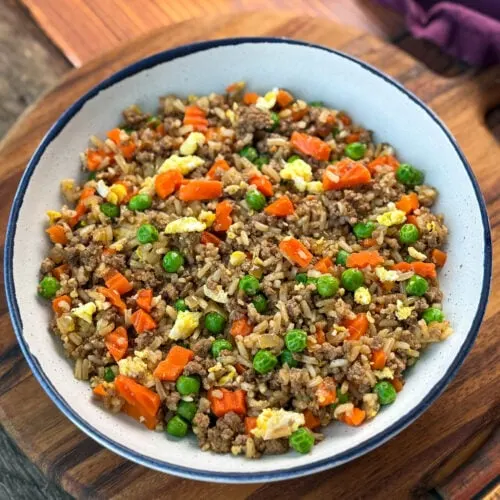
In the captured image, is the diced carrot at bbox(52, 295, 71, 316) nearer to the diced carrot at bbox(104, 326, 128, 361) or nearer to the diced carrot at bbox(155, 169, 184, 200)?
the diced carrot at bbox(104, 326, 128, 361)

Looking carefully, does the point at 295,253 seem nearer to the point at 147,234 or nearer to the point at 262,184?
the point at 262,184

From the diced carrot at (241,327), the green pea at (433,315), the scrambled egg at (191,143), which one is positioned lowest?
the green pea at (433,315)

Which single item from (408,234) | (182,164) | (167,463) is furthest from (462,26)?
(167,463)

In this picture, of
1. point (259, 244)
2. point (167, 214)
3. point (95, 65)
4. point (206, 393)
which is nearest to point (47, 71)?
point (95, 65)

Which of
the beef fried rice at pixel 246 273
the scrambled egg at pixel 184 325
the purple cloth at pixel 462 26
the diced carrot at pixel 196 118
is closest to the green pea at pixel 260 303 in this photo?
the beef fried rice at pixel 246 273

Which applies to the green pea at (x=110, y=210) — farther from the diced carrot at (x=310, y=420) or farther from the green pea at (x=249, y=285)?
the diced carrot at (x=310, y=420)

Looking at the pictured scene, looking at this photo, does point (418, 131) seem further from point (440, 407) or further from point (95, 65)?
point (95, 65)
